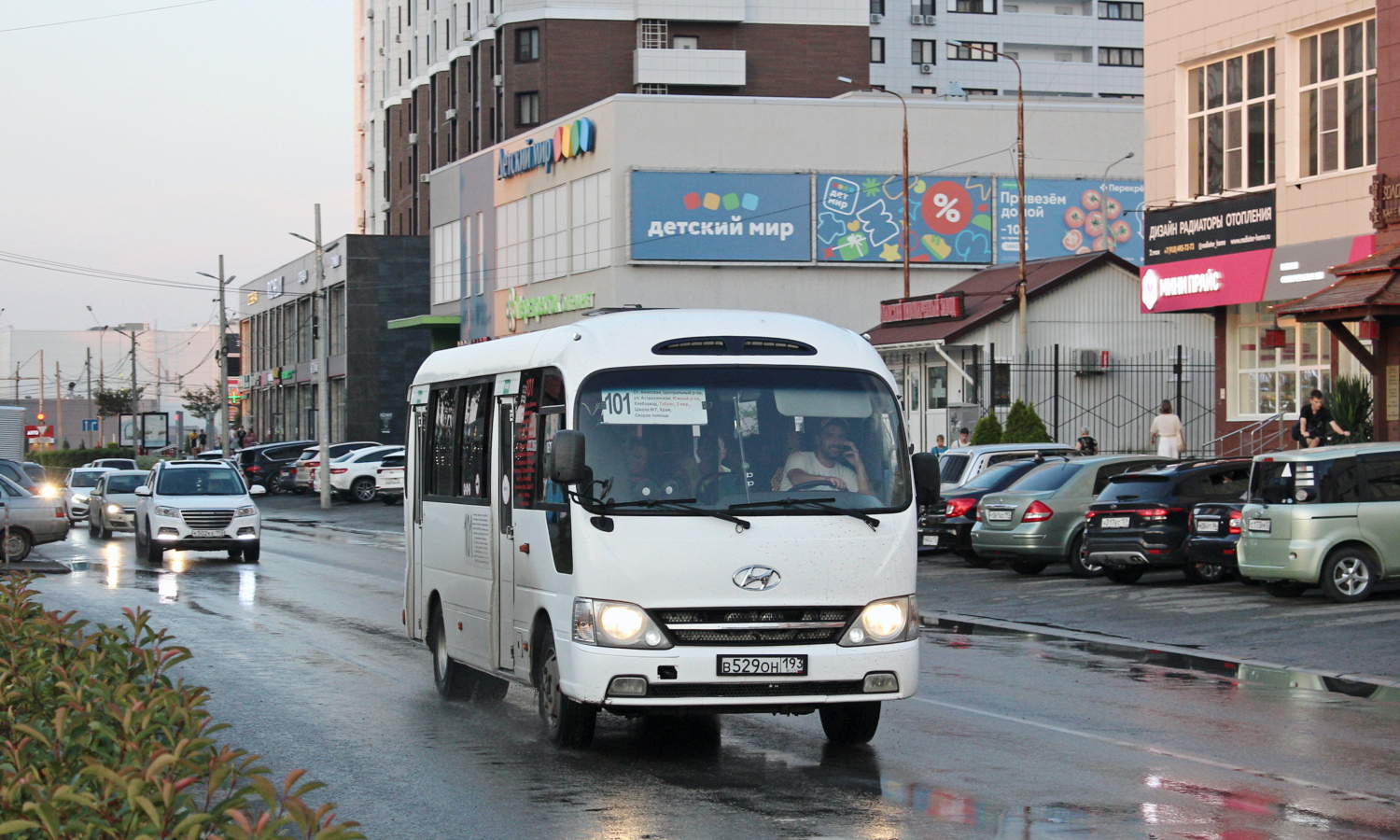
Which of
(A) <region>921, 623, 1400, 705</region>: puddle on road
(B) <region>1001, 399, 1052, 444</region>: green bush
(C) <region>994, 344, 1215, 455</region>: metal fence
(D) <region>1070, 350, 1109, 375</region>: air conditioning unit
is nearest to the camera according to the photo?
(A) <region>921, 623, 1400, 705</region>: puddle on road

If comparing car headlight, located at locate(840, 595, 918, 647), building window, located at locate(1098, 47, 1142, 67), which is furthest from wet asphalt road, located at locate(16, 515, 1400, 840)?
building window, located at locate(1098, 47, 1142, 67)

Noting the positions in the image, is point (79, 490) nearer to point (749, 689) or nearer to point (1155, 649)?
point (1155, 649)

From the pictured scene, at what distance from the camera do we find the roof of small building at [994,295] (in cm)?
4225

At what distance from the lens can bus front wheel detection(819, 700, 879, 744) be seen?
391 inches

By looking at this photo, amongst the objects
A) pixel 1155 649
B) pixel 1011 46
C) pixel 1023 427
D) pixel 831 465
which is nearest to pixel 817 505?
pixel 831 465

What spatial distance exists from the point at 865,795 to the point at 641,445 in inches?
88.6

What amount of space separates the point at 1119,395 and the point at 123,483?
24.3m

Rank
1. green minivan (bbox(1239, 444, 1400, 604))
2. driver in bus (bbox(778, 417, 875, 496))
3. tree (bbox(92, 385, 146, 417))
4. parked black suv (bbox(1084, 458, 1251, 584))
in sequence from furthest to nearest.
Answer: tree (bbox(92, 385, 146, 417))
parked black suv (bbox(1084, 458, 1251, 584))
green minivan (bbox(1239, 444, 1400, 604))
driver in bus (bbox(778, 417, 875, 496))

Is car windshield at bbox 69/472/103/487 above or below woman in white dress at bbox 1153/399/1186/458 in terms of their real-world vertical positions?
below

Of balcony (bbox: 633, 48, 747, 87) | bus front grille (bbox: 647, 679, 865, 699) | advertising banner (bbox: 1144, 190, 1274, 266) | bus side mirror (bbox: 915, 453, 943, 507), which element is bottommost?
bus front grille (bbox: 647, 679, 865, 699)

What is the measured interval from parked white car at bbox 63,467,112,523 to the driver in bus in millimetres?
37526

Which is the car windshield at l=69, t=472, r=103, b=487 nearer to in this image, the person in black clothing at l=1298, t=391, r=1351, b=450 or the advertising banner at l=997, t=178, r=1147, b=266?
the advertising banner at l=997, t=178, r=1147, b=266

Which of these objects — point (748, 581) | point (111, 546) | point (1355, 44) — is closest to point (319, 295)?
point (111, 546)

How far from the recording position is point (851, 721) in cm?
999
